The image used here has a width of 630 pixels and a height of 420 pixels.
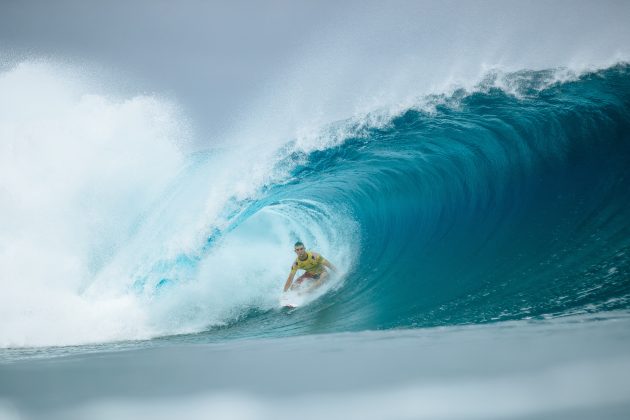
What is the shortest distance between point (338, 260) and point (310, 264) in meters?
0.92

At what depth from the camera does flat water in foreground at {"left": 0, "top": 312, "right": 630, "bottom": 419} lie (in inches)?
49.5

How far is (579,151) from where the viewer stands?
5.76 metres

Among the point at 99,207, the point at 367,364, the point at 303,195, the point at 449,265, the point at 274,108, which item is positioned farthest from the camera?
the point at 274,108

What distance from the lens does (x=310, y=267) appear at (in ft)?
19.2

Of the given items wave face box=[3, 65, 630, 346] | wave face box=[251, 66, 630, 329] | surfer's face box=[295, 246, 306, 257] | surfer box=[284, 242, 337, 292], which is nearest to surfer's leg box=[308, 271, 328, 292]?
surfer box=[284, 242, 337, 292]

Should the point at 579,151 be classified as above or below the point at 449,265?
above

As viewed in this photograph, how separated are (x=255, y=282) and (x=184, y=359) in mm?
4523

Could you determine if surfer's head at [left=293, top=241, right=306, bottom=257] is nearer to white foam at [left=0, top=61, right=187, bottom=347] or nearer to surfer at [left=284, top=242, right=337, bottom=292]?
surfer at [left=284, top=242, right=337, bottom=292]

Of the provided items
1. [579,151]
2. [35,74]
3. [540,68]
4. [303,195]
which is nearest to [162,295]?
[303,195]

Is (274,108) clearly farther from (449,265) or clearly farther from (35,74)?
(35,74)

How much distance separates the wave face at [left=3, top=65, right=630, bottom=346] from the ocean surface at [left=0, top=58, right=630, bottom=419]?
32 mm

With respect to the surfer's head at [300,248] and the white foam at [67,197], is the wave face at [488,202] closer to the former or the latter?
the surfer's head at [300,248]

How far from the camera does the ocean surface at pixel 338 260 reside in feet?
4.88

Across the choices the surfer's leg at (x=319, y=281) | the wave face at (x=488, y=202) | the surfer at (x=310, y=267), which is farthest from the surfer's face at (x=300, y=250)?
the wave face at (x=488, y=202)
